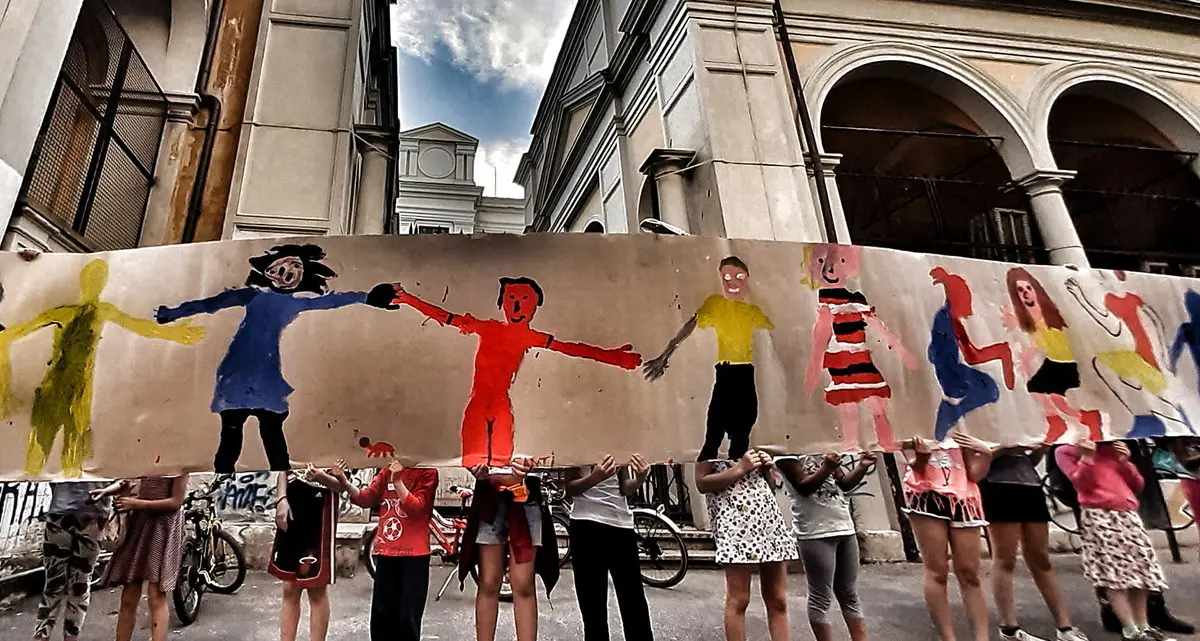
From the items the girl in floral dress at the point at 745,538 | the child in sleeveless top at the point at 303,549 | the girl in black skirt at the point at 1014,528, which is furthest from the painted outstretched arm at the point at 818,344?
the child in sleeveless top at the point at 303,549

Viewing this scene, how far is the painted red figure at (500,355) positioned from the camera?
3.11 metres

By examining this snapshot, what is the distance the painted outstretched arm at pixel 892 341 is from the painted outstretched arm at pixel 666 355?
1.18 m

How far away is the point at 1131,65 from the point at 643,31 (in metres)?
9.30

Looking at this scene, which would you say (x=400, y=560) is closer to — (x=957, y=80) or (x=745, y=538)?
(x=745, y=538)

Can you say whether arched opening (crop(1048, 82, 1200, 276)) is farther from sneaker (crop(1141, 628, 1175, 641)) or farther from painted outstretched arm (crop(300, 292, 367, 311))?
painted outstretched arm (crop(300, 292, 367, 311))

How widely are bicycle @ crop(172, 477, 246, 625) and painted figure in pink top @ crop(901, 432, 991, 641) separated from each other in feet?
19.2

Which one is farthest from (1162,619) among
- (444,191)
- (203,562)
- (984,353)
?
(444,191)

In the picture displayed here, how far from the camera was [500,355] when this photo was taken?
3264 mm

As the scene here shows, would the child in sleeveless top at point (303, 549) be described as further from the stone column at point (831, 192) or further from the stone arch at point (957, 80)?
the stone arch at point (957, 80)

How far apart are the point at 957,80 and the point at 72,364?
12.4 m

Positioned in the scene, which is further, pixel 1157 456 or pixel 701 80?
pixel 701 80

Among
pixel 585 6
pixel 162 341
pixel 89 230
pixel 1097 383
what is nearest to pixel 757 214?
pixel 1097 383

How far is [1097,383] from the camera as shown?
4.03m

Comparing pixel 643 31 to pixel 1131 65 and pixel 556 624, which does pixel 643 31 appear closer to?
pixel 1131 65
